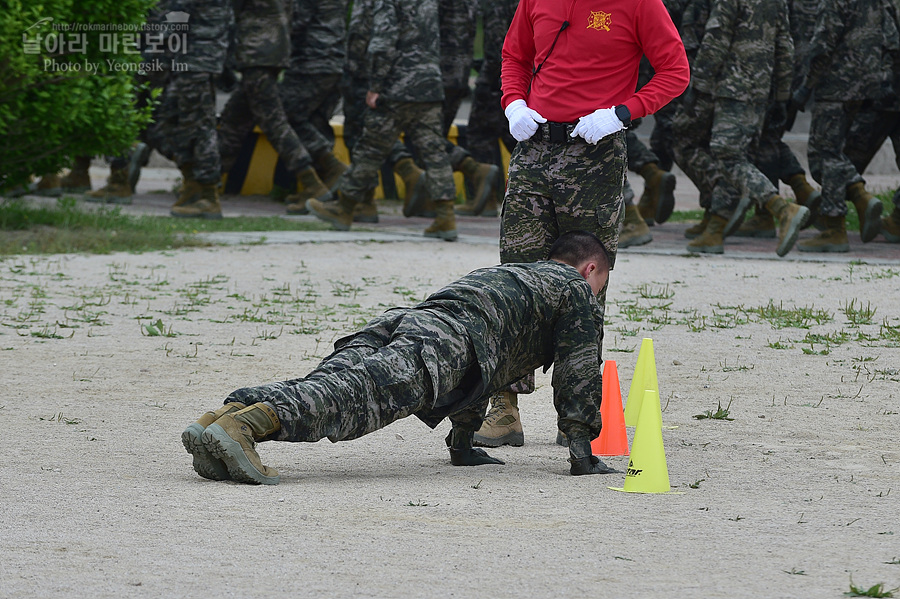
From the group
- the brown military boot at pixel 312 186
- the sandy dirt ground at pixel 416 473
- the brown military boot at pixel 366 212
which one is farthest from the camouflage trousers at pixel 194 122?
the sandy dirt ground at pixel 416 473

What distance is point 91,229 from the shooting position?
10992mm

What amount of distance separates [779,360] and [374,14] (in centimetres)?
588

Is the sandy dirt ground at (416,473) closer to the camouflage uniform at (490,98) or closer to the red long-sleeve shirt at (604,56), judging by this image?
the red long-sleeve shirt at (604,56)

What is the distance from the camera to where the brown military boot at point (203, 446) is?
3751mm

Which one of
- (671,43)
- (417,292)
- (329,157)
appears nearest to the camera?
(671,43)

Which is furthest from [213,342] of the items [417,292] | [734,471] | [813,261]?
[813,261]

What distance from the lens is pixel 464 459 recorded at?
175 inches

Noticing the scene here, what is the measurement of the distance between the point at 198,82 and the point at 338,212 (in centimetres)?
176

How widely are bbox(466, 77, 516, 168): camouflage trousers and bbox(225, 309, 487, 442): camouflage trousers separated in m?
10.6

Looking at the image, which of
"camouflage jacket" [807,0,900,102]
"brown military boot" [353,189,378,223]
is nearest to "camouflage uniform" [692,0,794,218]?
"camouflage jacket" [807,0,900,102]

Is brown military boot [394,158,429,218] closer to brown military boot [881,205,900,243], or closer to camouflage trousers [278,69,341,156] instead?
camouflage trousers [278,69,341,156]

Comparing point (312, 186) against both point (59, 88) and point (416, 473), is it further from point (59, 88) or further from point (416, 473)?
point (416, 473)

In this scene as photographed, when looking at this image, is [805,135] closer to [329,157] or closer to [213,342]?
[329,157]

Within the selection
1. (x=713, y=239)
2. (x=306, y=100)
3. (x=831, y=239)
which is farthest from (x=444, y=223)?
(x=831, y=239)
